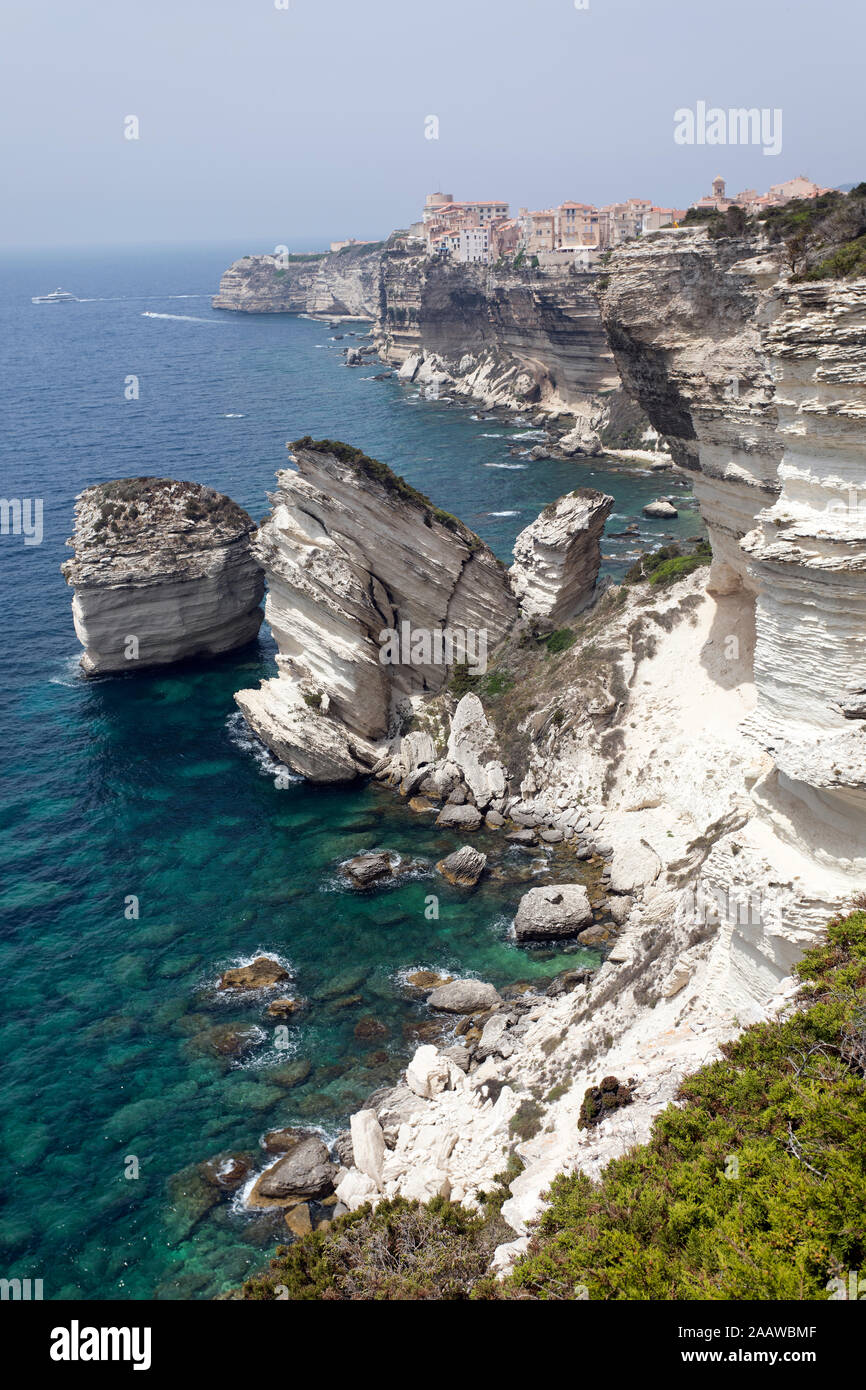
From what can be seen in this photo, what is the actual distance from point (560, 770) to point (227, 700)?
20633mm

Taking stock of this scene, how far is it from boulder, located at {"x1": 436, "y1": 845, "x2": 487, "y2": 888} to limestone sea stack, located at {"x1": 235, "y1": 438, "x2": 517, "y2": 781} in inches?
351

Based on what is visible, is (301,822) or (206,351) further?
(206,351)

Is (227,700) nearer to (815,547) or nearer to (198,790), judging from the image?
(198,790)

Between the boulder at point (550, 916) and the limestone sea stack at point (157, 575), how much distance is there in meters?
30.4

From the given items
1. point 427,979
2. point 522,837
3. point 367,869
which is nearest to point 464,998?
point 427,979

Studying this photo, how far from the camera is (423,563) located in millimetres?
46750

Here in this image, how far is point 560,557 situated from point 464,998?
2290cm

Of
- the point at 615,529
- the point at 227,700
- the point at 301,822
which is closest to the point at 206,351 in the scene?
the point at 615,529

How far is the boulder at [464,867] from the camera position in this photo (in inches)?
1512

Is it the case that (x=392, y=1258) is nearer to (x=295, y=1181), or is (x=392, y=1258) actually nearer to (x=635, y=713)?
(x=295, y=1181)

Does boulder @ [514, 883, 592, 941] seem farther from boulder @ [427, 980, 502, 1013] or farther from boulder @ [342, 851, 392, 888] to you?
boulder @ [342, 851, 392, 888]

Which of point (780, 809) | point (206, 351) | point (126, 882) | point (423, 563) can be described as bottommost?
point (126, 882)

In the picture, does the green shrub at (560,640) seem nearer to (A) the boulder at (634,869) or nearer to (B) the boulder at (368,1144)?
(A) the boulder at (634,869)

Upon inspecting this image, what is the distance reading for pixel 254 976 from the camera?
33.6 m
